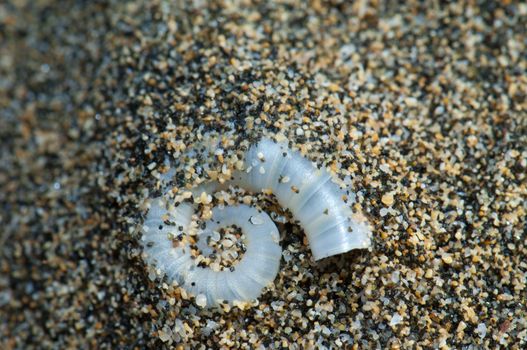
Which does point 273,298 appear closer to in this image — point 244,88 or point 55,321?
point 244,88

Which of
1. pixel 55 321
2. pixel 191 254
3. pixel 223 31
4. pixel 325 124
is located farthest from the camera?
pixel 223 31

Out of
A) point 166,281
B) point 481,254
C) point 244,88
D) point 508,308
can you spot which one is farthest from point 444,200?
point 166,281

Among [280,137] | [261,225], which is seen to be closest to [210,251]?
[261,225]

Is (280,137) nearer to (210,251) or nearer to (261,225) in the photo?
(261,225)

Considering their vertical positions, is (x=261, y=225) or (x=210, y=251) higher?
(x=261, y=225)

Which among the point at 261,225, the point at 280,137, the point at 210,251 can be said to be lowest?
the point at 210,251

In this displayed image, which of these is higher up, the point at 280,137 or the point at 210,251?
the point at 280,137

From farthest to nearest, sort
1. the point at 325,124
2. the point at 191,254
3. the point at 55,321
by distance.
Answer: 1. the point at 55,321
2. the point at 325,124
3. the point at 191,254

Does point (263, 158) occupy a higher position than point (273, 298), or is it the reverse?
point (263, 158)
